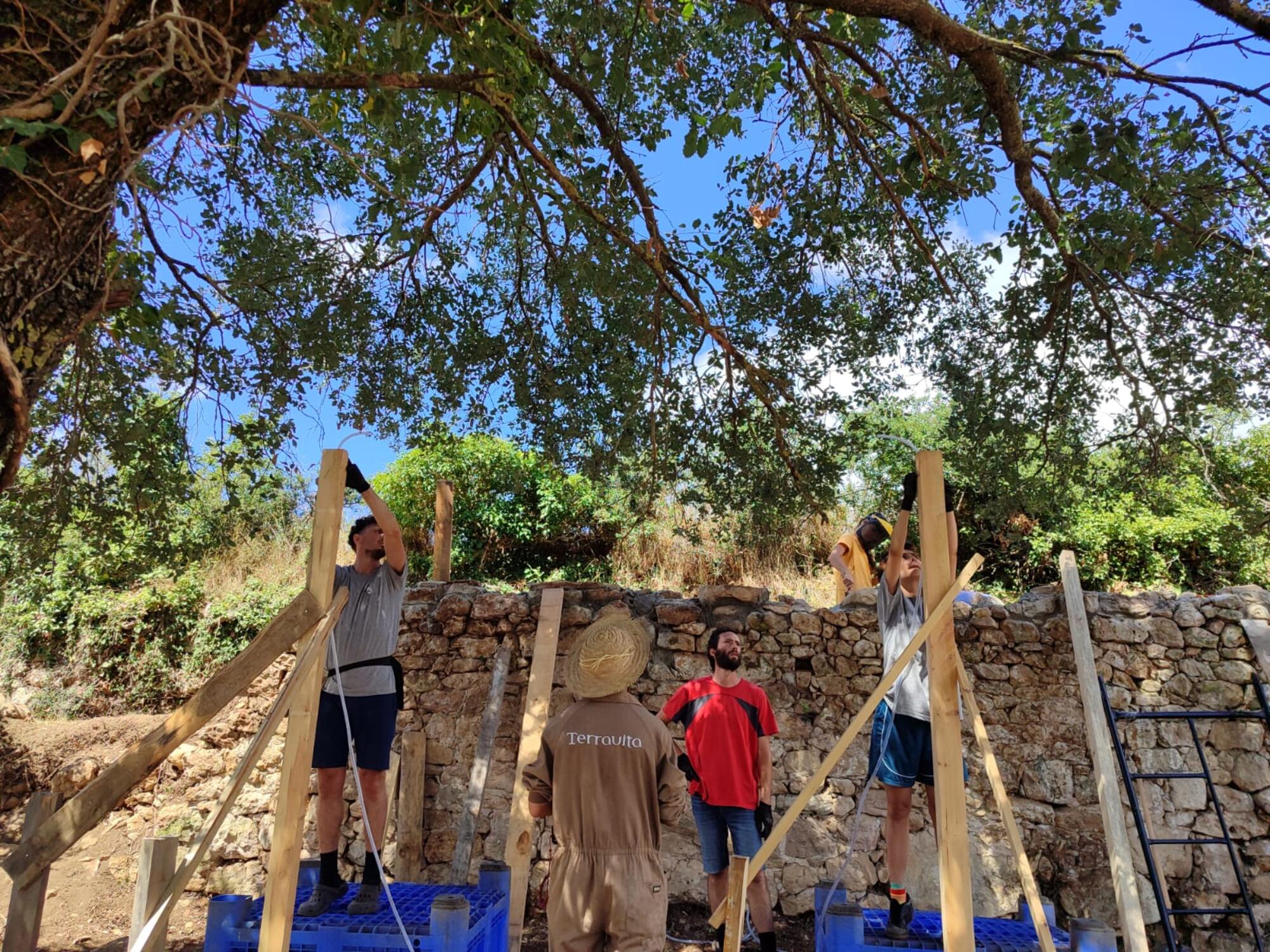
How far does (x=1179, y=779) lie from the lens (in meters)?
5.62

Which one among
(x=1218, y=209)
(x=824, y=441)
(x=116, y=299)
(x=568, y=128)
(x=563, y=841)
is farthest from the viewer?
(x=824, y=441)

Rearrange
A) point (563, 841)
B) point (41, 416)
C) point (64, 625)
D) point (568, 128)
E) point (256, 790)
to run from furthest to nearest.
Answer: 1. point (64, 625)
2. point (256, 790)
3. point (41, 416)
4. point (568, 128)
5. point (563, 841)

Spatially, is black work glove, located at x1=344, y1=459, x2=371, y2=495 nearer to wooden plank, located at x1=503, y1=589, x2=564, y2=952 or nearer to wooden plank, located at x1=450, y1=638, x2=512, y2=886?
wooden plank, located at x1=503, y1=589, x2=564, y2=952

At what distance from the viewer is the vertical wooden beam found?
8.60ft

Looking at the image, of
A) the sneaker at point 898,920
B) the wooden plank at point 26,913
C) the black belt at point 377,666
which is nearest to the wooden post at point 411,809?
the black belt at point 377,666

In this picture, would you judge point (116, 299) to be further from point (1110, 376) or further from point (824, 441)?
point (1110, 376)

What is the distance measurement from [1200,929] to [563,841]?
4.93m

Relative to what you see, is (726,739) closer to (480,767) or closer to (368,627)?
(368,627)

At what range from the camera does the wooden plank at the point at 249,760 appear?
2.17 m

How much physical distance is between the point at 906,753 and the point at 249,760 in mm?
2698

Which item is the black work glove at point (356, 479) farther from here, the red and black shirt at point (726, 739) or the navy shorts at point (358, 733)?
the red and black shirt at point (726, 739)

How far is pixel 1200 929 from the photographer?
5.32 metres

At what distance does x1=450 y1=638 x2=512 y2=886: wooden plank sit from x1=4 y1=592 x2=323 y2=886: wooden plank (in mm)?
3369

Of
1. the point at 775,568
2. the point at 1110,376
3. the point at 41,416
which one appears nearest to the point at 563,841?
the point at 41,416
